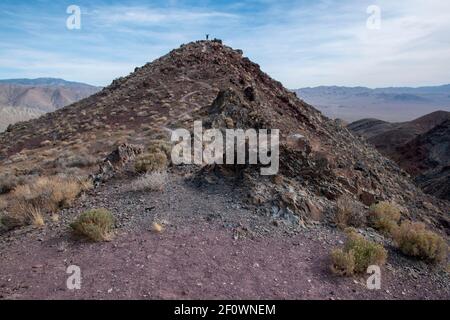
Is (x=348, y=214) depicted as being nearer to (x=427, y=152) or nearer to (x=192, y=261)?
(x=192, y=261)

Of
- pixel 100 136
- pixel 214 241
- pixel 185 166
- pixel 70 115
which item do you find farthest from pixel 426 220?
pixel 70 115

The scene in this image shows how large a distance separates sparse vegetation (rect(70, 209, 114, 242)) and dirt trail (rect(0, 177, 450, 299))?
17 cm

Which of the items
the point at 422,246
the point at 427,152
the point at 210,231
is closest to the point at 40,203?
the point at 210,231

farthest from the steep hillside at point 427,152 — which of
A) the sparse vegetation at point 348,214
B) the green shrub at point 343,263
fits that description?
the green shrub at point 343,263

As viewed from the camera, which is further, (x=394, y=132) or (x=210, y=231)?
(x=394, y=132)

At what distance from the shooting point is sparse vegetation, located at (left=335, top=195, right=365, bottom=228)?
330 inches

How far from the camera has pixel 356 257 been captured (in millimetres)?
6656

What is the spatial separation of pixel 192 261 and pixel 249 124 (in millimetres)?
7431

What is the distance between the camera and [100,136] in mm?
22344

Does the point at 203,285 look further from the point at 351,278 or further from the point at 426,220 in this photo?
the point at 426,220

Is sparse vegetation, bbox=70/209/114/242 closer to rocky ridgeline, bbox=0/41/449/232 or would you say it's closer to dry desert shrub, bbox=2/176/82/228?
dry desert shrub, bbox=2/176/82/228

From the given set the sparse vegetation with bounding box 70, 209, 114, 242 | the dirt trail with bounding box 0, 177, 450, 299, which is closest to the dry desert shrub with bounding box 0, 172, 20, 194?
the dirt trail with bounding box 0, 177, 450, 299

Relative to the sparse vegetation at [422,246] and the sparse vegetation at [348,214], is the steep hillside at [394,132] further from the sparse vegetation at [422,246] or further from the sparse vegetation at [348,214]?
the sparse vegetation at [422,246]

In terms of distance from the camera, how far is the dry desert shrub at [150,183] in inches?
367
